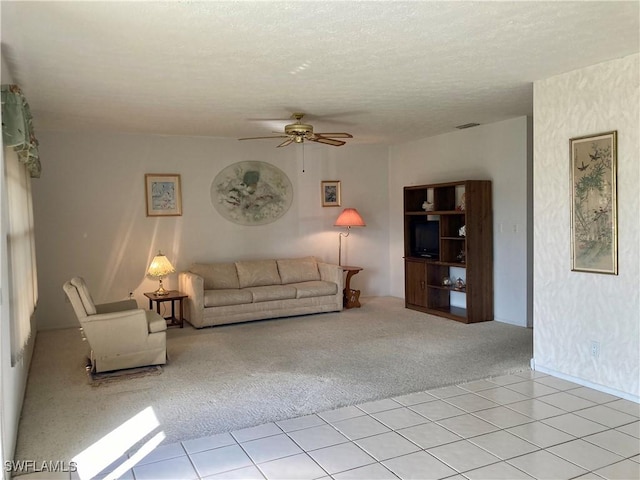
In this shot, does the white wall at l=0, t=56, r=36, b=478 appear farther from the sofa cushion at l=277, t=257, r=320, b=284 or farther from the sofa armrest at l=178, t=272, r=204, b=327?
the sofa cushion at l=277, t=257, r=320, b=284

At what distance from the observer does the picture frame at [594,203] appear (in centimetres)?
364

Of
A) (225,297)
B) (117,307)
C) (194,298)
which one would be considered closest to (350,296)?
(225,297)

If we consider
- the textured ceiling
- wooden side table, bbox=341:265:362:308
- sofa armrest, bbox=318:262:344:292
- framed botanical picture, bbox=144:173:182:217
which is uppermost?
the textured ceiling

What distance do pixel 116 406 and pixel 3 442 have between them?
45.8 inches

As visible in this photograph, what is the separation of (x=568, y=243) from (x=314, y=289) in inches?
136

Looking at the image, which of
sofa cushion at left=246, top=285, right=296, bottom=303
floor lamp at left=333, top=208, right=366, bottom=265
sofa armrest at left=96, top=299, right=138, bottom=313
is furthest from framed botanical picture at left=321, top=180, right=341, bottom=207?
sofa armrest at left=96, top=299, right=138, bottom=313

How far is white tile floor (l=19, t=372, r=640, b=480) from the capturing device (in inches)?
103

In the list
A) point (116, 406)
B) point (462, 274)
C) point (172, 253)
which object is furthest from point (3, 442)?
point (462, 274)

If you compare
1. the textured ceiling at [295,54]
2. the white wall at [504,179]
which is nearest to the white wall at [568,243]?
the textured ceiling at [295,54]

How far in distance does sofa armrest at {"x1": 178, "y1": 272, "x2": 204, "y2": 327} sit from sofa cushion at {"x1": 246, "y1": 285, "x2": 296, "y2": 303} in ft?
2.20

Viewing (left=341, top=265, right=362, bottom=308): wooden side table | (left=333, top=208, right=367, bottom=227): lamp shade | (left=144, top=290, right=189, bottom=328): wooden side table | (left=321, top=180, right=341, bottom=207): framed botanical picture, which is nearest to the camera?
(left=144, top=290, right=189, bottom=328): wooden side table

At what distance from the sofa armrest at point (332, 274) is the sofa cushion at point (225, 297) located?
125 centimetres

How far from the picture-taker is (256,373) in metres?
4.30

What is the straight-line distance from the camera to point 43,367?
4539 mm
